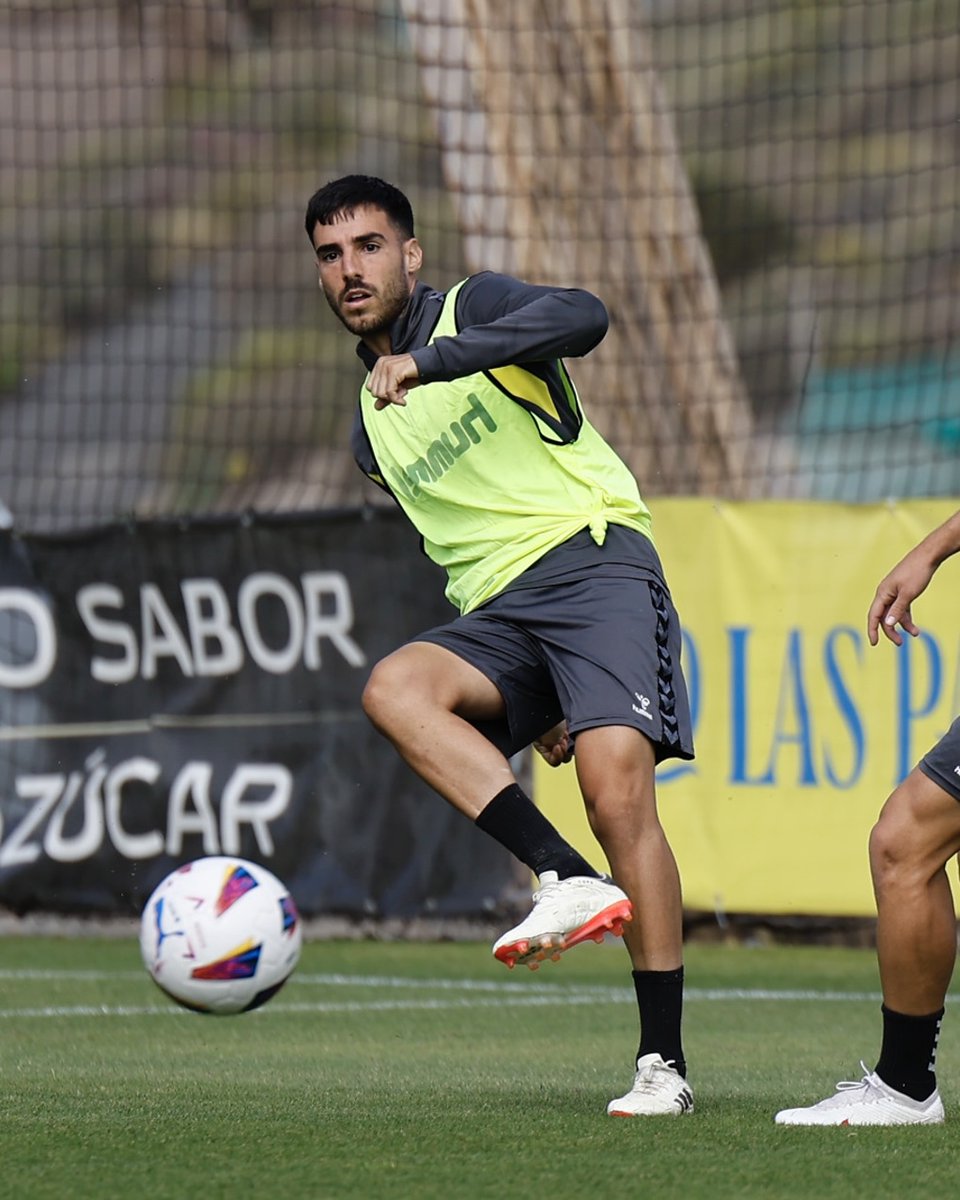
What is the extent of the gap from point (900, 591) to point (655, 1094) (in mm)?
1269

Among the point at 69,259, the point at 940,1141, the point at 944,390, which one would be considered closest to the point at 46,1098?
the point at 940,1141

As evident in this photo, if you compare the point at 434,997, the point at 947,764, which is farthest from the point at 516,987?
the point at 947,764

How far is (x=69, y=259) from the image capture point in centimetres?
3094

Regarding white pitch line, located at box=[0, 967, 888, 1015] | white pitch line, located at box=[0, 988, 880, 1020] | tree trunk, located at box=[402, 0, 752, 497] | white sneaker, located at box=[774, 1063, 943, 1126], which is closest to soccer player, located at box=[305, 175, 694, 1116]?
white sneaker, located at box=[774, 1063, 943, 1126]

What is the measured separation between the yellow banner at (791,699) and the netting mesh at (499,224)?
1.27m

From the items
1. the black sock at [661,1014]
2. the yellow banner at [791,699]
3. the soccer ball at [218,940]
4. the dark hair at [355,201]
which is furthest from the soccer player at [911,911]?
the yellow banner at [791,699]

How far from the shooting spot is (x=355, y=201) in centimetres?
585

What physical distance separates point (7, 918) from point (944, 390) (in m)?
5.55

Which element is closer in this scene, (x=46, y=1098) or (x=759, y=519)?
(x=46, y=1098)

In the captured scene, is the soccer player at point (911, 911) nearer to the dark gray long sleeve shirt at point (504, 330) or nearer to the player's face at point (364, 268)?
the dark gray long sleeve shirt at point (504, 330)

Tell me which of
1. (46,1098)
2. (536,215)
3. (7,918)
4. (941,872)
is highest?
(536,215)

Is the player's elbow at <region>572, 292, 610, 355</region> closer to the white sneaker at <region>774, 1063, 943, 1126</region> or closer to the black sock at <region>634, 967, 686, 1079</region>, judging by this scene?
the black sock at <region>634, 967, 686, 1079</region>

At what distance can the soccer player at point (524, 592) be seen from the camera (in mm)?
5371

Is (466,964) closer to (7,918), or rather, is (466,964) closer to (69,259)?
(7,918)
